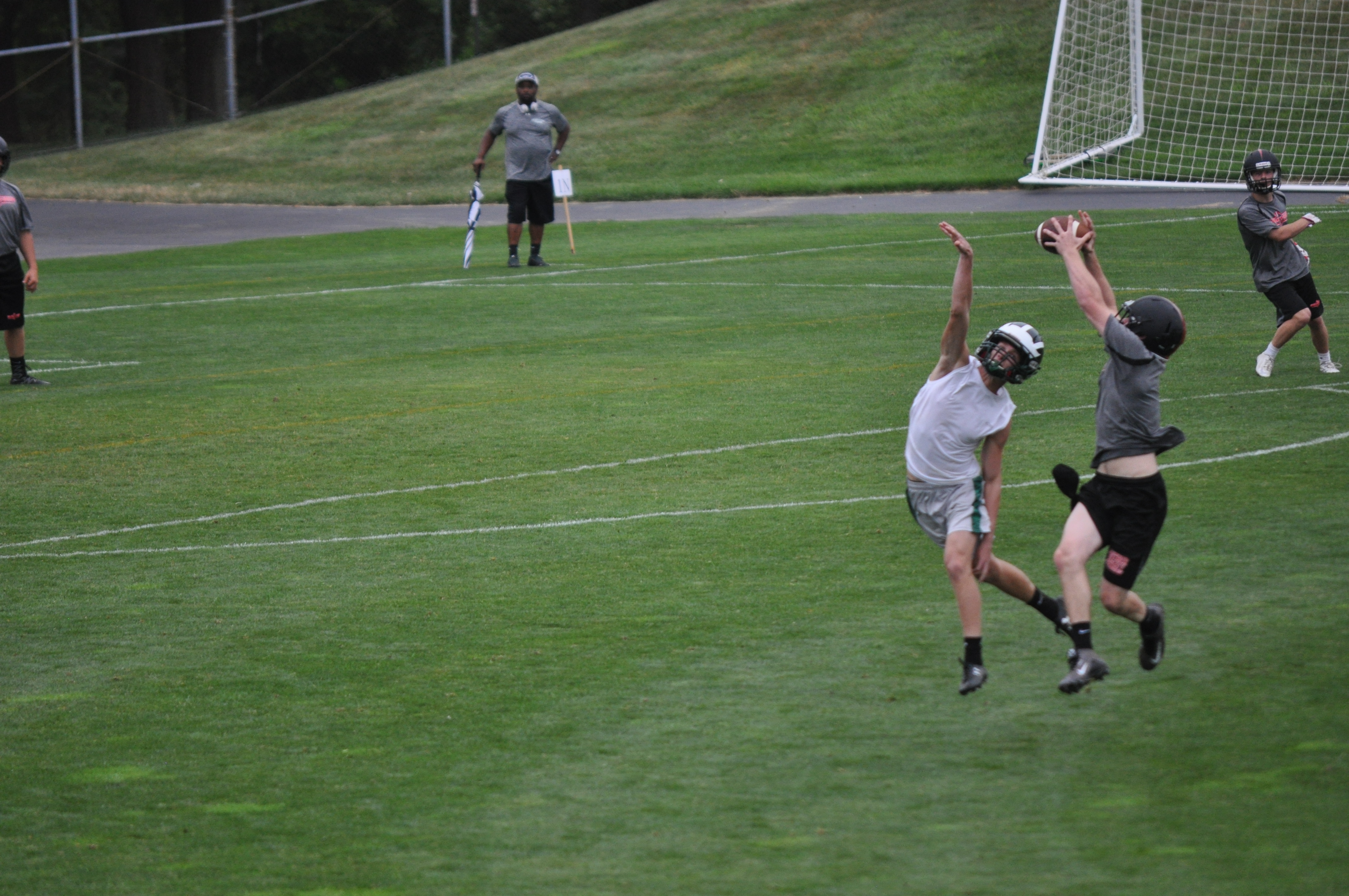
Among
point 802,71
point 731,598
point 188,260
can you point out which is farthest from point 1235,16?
point 731,598

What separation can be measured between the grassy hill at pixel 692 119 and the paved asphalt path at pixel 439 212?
1153 mm

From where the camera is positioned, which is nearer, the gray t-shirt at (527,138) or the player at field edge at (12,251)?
the player at field edge at (12,251)

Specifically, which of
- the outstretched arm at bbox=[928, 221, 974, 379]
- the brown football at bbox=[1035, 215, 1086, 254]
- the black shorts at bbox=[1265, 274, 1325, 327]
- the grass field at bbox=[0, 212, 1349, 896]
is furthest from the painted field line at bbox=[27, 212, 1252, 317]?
the outstretched arm at bbox=[928, 221, 974, 379]

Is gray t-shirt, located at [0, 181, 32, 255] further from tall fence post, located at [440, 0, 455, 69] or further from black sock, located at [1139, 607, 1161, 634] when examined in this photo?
tall fence post, located at [440, 0, 455, 69]

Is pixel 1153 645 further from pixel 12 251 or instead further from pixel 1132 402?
pixel 12 251

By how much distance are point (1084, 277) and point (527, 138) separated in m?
16.2

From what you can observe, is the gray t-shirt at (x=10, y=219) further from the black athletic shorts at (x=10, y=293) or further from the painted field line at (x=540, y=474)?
the painted field line at (x=540, y=474)

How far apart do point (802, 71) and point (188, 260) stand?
65.2ft

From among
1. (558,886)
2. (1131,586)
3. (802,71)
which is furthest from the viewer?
(802,71)

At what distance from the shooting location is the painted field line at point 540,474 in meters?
10.7

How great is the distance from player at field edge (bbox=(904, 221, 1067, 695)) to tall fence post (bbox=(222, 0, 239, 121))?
37270 mm

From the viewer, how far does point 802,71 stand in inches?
1641

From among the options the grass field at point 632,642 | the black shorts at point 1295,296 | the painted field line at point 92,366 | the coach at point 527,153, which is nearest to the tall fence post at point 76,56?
the coach at point 527,153

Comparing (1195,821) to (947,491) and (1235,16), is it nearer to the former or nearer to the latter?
(947,491)
